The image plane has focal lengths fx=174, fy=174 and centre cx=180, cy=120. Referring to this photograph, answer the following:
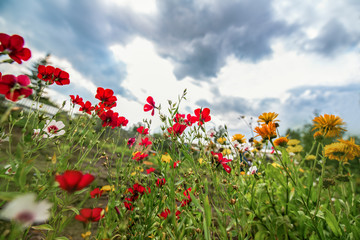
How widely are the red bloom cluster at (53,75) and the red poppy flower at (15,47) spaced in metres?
0.34

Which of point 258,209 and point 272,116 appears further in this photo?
point 272,116

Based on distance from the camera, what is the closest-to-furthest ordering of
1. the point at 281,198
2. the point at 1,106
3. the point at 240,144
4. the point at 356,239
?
the point at 356,239 → the point at 281,198 → the point at 240,144 → the point at 1,106

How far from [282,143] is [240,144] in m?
0.52

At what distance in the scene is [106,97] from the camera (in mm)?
1493

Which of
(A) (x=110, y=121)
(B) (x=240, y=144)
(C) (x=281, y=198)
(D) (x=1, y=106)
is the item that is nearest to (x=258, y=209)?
(C) (x=281, y=198)

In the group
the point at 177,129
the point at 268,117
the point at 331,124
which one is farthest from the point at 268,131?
the point at 177,129

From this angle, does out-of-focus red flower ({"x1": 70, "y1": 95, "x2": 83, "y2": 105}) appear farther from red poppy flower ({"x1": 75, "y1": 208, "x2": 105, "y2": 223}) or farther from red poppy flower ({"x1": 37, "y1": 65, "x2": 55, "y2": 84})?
red poppy flower ({"x1": 75, "y1": 208, "x2": 105, "y2": 223})

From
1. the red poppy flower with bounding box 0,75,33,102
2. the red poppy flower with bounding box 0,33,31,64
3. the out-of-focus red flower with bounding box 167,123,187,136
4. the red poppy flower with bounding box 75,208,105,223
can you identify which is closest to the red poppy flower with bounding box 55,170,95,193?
the red poppy flower with bounding box 75,208,105,223

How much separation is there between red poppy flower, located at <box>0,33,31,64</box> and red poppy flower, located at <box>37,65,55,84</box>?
1.12 ft

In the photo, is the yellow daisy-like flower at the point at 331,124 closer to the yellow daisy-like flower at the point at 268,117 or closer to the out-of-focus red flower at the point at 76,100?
the yellow daisy-like flower at the point at 268,117

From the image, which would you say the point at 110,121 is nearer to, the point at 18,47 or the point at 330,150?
the point at 18,47

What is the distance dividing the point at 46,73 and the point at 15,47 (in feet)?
1.40

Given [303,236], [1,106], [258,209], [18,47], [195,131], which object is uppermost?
[1,106]

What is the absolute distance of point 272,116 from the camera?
135 cm
